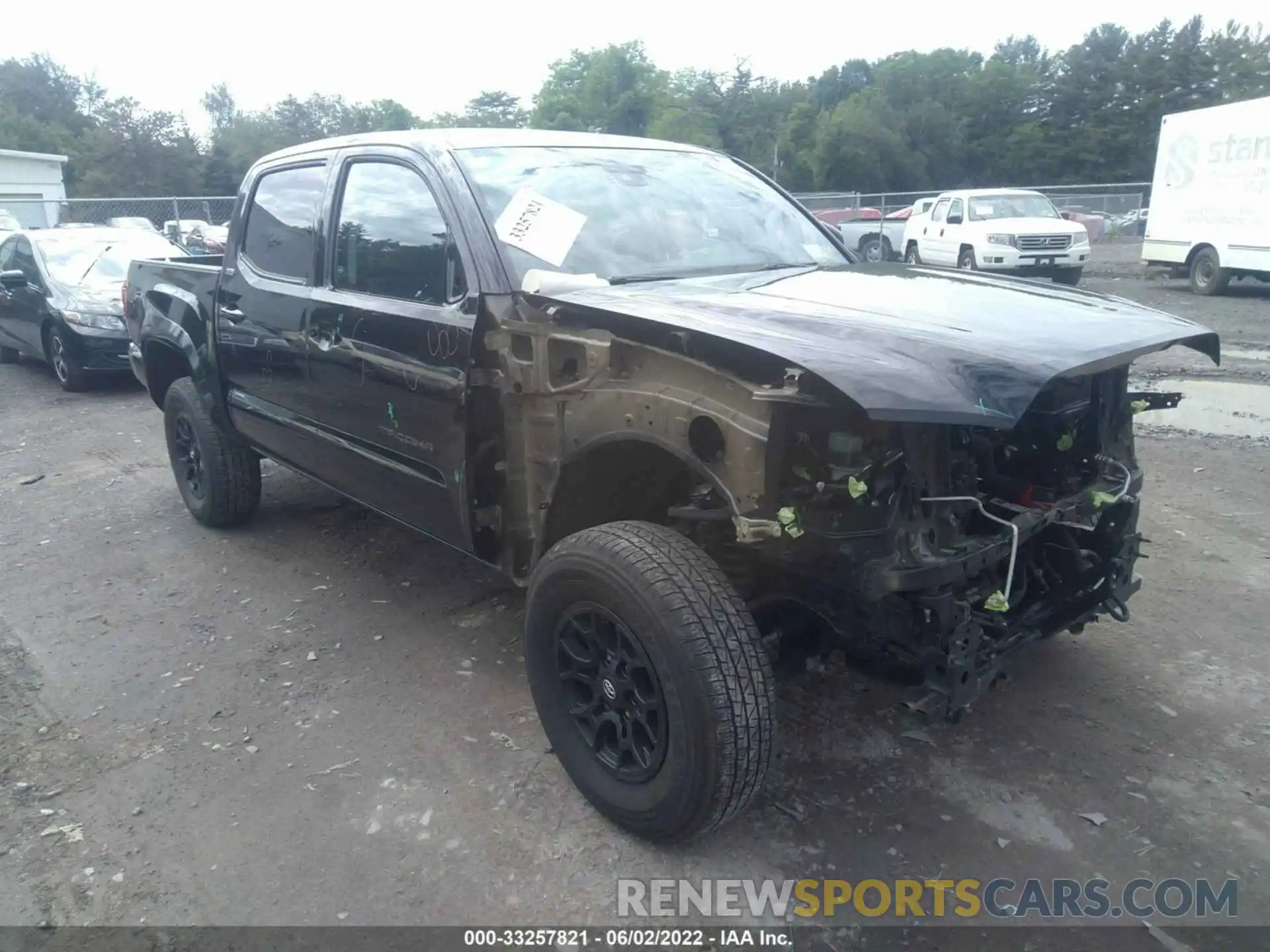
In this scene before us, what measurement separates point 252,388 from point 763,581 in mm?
3002

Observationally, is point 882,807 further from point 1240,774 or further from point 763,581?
point 1240,774

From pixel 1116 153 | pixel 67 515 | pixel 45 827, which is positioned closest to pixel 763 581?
pixel 45 827

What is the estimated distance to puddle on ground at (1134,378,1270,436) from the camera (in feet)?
22.8

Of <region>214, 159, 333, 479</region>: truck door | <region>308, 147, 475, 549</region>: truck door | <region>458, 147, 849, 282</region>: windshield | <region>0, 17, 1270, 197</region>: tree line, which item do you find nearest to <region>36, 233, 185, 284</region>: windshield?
<region>214, 159, 333, 479</region>: truck door

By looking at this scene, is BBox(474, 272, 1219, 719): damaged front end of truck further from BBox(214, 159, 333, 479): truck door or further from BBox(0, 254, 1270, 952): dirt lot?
BBox(214, 159, 333, 479): truck door

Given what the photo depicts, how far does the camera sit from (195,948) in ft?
8.15

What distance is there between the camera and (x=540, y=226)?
331cm

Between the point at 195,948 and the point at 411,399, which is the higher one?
the point at 411,399

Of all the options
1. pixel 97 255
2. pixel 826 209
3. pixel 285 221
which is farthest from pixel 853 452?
pixel 826 209

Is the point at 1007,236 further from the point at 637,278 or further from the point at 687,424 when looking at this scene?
the point at 687,424

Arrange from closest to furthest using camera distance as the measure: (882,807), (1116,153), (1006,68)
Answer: (882,807) → (1116,153) → (1006,68)

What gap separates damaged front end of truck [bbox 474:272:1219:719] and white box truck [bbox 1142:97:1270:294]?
1421 centimetres

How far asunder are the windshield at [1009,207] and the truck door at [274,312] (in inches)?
637

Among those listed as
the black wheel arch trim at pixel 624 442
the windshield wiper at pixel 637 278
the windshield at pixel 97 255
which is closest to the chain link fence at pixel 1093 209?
the windshield at pixel 97 255
